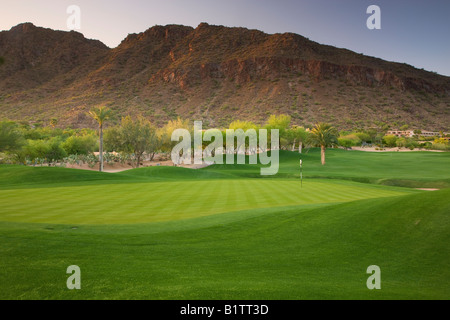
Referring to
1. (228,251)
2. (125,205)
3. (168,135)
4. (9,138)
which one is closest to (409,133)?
(168,135)

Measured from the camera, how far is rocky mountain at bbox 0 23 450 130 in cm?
11831

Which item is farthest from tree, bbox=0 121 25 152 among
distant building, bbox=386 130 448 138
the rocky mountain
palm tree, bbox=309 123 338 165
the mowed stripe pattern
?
distant building, bbox=386 130 448 138

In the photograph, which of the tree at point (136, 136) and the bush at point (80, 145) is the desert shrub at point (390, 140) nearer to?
the tree at point (136, 136)

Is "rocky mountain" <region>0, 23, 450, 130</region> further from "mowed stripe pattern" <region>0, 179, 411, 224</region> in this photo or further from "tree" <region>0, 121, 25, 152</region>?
"mowed stripe pattern" <region>0, 179, 411, 224</region>

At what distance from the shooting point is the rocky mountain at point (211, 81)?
118312mm

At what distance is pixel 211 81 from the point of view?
5753 inches

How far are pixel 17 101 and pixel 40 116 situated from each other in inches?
900

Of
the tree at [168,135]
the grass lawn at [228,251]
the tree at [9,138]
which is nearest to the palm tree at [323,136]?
the tree at [168,135]

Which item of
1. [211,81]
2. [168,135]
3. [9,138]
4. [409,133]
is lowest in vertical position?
[9,138]

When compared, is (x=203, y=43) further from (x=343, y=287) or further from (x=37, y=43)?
(x=343, y=287)

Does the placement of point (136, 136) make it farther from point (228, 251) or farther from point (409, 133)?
point (409, 133)

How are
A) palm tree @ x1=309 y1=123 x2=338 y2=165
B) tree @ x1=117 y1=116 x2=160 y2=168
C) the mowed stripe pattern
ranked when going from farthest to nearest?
tree @ x1=117 y1=116 x2=160 y2=168 → palm tree @ x1=309 y1=123 x2=338 y2=165 → the mowed stripe pattern

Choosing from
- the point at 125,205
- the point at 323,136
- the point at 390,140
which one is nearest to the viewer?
the point at 125,205

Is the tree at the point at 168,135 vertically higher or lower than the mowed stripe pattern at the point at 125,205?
higher
